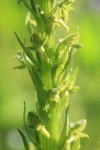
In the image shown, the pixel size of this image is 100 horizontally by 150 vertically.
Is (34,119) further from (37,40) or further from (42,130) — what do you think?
(37,40)

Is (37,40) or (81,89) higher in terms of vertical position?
(81,89)

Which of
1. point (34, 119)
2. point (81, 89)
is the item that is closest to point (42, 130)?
point (34, 119)

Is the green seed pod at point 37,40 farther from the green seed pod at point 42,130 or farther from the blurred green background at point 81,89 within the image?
the blurred green background at point 81,89

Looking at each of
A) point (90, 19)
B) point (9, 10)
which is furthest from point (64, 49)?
point (9, 10)

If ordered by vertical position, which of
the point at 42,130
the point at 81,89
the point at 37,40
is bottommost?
the point at 42,130

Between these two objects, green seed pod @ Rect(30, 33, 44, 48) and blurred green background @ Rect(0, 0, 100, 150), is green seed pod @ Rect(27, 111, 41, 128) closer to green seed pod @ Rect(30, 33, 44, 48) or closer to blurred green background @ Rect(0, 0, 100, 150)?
green seed pod @ Rect(30, 33, 44, 48)

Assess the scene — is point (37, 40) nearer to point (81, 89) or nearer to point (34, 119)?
point (34, 119)

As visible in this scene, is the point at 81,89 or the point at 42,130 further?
the point at 81,89

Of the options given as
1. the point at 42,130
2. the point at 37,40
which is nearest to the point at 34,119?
the point at 42,130
